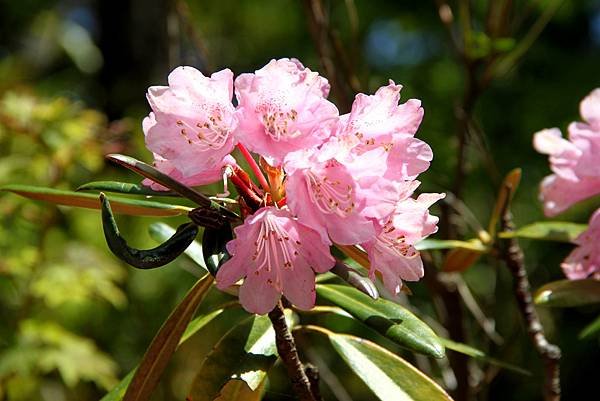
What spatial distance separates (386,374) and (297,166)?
12.0 inches

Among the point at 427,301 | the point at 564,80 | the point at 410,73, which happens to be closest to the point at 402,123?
the point at 427,301

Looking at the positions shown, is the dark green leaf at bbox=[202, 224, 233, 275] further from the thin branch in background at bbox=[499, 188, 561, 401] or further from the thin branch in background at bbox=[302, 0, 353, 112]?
the thin branch in background at bbox=[302, 0, 353, 112]

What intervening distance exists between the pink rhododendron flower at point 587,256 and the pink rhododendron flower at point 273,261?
0.43m

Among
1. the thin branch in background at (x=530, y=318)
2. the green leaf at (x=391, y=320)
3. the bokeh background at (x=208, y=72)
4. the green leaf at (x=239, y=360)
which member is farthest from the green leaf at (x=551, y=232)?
the green leaf at (x=239, y=360)

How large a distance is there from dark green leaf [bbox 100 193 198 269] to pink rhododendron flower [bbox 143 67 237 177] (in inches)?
2.4

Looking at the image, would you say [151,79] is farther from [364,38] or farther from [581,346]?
[581,346]

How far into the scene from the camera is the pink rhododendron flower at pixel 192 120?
2.75 feet

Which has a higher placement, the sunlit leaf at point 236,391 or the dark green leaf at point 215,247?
the dark green leaf at point 215,247

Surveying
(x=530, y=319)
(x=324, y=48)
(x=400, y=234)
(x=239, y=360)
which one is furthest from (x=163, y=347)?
(x=324, y=48)

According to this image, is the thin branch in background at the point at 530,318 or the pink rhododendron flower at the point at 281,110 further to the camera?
the thin branch in background at the point at 530,318

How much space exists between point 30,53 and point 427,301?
2.77 m

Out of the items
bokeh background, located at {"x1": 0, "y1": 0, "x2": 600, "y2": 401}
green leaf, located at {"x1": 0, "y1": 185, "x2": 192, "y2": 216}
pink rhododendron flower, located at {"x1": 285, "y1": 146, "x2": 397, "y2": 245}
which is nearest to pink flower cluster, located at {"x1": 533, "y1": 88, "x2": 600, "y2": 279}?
bokeh background, located at {"x1": 0, "y1": 0, "x2": 600, "y2": 401}

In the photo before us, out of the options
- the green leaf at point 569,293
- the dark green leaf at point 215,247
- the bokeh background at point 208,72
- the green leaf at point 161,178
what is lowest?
the bokeh background at point 208,72

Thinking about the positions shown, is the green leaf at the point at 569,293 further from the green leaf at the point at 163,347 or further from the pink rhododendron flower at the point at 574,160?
the green leaf at the point at 163,347
